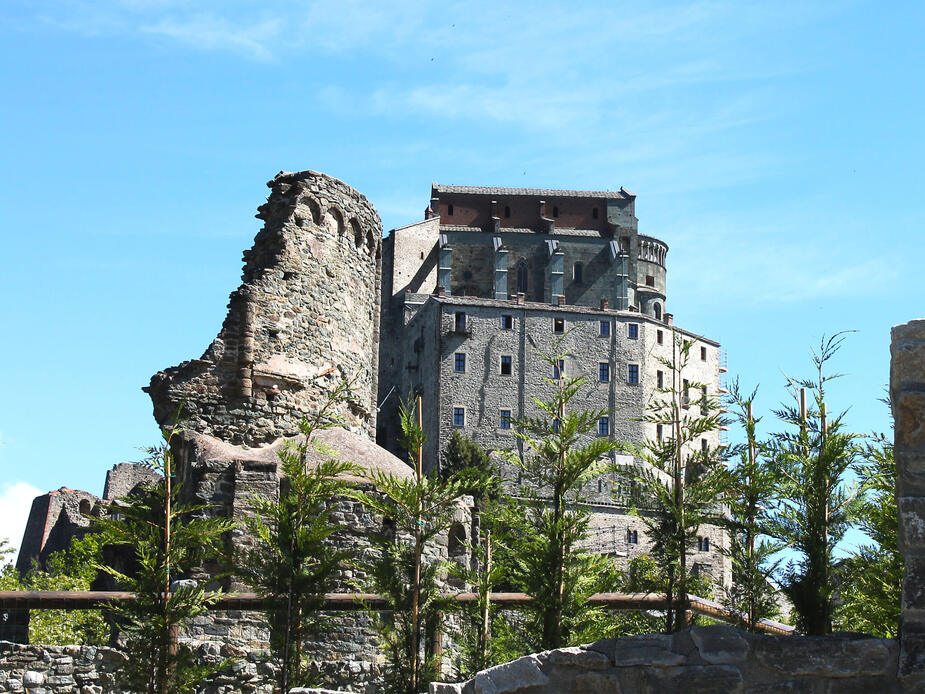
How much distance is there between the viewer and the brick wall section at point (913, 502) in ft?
19.9

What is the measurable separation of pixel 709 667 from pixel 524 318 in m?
77.4

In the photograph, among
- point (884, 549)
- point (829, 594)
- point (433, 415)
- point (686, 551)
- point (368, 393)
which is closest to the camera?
point (829, 594)

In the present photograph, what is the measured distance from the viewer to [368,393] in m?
19.8

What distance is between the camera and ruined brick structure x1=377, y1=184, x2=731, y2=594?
265 feet

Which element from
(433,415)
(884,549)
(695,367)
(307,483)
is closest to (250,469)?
(307,483)

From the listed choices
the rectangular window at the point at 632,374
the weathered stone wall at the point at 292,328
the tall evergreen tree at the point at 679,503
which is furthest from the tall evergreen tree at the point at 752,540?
the rectangular window at the point at 632,374

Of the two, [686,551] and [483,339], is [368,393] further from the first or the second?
[483,339]

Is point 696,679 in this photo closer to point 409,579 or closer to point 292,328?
point 409,579

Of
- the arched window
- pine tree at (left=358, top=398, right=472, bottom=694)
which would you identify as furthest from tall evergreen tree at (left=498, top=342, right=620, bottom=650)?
the arched window

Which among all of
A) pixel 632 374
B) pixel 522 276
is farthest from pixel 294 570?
pixel 522 276

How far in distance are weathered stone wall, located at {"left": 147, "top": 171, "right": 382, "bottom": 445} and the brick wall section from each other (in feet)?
38.3

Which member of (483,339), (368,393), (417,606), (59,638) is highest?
(483,339)

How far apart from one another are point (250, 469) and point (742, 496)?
23.3ft

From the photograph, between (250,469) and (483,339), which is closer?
(250,469)
